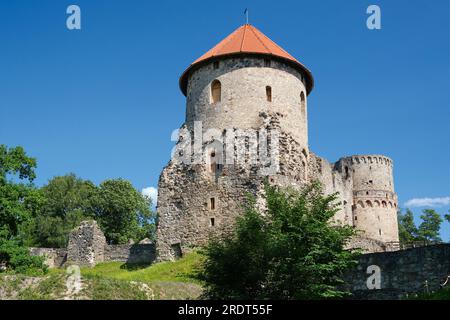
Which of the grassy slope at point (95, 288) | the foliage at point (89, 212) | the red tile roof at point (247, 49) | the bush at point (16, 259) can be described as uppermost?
the red tile roof at point (247, 49)

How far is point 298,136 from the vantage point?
95.2 feet

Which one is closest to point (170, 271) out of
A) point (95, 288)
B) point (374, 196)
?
point (95, 288)

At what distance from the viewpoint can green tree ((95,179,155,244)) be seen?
4905 cm

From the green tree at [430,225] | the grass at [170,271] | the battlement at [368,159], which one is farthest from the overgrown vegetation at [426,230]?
the grass at [170,271]

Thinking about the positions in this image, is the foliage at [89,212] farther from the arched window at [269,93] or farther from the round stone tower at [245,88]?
the arched window at [269,93]

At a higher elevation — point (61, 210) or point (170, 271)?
point (61, 210)

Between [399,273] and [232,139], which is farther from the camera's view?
[232,139]

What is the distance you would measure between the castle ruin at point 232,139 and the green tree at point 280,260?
7934 millimetres

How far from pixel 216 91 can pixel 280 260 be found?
46.7 ft

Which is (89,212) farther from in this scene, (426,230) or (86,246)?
(426,230)

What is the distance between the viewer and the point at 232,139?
2719 cm

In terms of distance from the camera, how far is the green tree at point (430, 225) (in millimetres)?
58812

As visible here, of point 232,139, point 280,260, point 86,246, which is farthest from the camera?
point 86,246
